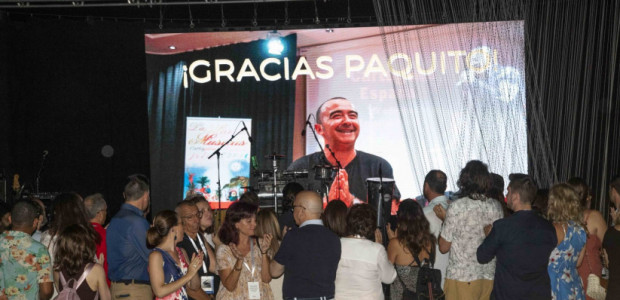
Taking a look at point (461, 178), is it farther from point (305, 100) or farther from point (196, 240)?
point (305, 100)

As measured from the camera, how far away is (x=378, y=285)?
439 centimetres

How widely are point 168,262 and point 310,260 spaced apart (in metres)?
0.83

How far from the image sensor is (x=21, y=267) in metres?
4.31

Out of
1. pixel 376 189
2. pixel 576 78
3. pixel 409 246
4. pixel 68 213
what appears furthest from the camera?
pixel 576 78

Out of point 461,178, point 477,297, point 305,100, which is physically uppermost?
point 305,100

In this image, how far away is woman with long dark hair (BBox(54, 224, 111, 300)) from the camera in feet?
13.8

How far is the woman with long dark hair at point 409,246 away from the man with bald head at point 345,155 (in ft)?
19.8

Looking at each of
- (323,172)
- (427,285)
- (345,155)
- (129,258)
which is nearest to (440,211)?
(427,285)

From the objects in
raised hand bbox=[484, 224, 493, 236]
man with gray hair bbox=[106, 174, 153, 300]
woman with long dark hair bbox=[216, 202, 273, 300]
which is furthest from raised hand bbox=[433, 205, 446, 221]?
man with gray hair bbox=[106, 174, 153, 300]

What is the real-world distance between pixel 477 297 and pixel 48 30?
9.84m

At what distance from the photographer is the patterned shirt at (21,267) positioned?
4.31 meters

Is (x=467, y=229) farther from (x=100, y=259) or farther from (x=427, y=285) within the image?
(x=100, y=259)

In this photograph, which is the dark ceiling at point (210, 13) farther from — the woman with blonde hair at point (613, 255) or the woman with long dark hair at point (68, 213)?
the woman with blonde hair at point (613, 255)

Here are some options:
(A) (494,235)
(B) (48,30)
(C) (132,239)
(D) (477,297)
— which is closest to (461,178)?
(A) (494,235)
